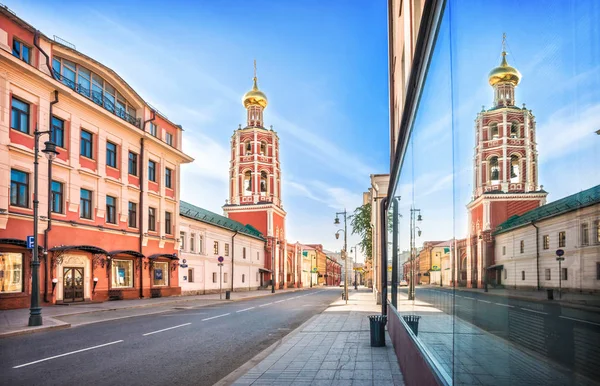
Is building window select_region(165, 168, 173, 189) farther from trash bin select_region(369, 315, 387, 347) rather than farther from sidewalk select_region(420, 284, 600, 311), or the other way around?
sidewalk select_region(420, 284, 600, 311)

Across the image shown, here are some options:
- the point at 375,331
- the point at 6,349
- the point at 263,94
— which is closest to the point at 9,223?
the point at 6,349

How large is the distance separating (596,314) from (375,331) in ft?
34.9

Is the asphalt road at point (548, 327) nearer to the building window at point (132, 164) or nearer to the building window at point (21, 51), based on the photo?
the building window at point (21, 51)

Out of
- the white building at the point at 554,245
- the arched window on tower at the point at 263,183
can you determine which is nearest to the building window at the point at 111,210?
the white building at the point at 554,245

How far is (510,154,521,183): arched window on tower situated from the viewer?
1.78 metres

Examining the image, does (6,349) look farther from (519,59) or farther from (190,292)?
(190,292)

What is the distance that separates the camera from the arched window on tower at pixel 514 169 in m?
1.78

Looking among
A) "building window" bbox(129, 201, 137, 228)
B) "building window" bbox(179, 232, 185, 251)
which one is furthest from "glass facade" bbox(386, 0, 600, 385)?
"building window" bbox(179, 232, 185, 251)

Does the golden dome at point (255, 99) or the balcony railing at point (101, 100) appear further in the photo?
the golden dome at point (255, 99)

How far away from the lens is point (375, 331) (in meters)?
11.4

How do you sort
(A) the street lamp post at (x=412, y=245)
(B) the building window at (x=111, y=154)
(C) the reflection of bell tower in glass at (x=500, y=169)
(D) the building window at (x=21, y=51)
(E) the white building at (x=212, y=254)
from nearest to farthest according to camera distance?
(C) the reflection of bell tower in glass at (x=500, y=169) < (A) the street lamp post at (x=412, y=245) < (D) the building window at (x=21, y=51) < (B) the building window at (x=111, y=154) < (E) the white building at (x=212, y=254)

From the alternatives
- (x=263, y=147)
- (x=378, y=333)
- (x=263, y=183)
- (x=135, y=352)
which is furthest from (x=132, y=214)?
(x=263, y=147)

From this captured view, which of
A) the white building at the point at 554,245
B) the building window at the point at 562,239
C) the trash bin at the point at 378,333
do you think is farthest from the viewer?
the trash bin at the point at 378,333

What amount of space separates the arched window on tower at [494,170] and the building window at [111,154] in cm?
3356
